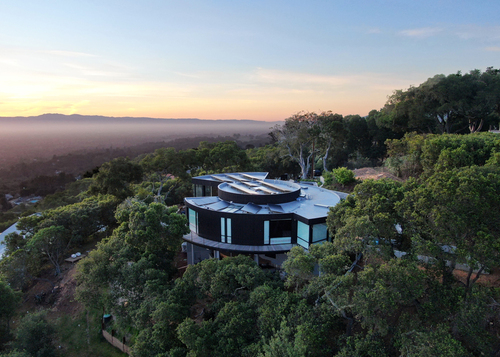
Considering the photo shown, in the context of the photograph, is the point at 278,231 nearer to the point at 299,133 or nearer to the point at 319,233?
the point at 319,233

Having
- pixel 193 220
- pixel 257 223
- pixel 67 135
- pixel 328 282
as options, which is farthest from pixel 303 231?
pixel 67 135

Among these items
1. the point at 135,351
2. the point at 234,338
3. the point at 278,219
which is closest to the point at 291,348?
the point at 234,338

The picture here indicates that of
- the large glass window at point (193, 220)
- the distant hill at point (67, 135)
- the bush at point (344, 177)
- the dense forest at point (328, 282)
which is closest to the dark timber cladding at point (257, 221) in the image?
the large glass window at point (193, 220)

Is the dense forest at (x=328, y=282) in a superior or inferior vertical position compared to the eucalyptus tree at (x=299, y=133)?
inferior

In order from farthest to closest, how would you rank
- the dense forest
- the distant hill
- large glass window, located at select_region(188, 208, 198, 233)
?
the distant hill < large glass window, located at select_region(188, 208, 198, 233) < the dense forest

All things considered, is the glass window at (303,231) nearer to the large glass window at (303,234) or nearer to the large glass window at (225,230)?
the large glass window at (303,234)

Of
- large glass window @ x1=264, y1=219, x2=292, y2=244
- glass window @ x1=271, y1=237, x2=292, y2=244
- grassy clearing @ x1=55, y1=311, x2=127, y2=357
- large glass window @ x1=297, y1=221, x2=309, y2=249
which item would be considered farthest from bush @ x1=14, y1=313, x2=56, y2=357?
large glass window @ x1=297, y1=221, x2=309, y2=249

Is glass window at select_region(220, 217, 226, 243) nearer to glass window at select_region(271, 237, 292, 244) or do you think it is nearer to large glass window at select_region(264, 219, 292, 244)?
large glass window at select_region(264, 219, 292, 244)

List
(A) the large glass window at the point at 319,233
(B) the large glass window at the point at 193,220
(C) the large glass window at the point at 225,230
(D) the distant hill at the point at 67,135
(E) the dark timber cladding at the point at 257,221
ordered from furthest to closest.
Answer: (D) the distant hill at the point at 67,135, (B) the large glass window at the point at 193,220, (C) the large glass window at the point at 225,230, (E) the dark timber cladding at the point at 257,221, (A) the large glass window at the point at 319,233
